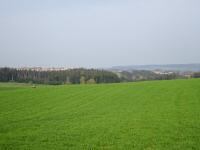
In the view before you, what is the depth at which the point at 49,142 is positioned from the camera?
47.2ft

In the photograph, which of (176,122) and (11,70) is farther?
(11,70)

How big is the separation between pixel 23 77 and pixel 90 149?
105 meters

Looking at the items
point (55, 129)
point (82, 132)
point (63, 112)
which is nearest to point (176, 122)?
point (82, 132)

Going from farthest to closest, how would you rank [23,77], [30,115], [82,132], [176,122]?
[23,77], [30,115], [176,122], [82,132]

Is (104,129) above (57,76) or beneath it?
beneath

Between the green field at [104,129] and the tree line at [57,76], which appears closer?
the green field at [104,129]

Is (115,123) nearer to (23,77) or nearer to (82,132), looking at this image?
(82,132)

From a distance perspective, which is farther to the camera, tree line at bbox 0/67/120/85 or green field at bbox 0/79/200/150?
tree line at bbox 0/67/120/85

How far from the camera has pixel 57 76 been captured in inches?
4656

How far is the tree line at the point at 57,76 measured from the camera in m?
112

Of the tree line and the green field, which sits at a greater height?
the tree line

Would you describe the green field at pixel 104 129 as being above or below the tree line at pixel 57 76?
below

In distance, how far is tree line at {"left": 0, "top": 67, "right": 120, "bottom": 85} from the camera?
11212 cm

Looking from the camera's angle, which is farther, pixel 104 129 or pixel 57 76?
pixel 57 76
